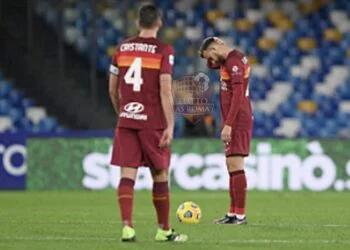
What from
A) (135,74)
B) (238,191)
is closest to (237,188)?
(238,191)

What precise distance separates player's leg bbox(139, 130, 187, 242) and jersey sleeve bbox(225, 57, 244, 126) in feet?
7.27

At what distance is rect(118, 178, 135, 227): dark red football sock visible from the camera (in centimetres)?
1002

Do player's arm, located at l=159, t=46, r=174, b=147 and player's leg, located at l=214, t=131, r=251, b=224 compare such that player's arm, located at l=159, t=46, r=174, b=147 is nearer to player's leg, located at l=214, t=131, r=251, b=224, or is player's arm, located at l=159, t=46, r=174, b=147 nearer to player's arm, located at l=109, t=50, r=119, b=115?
player's arm, located at l=109, t=50, r=119, b=115

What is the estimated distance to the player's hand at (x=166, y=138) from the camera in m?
10.1

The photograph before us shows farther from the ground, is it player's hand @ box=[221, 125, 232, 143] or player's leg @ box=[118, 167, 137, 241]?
player's hand @ box=[221, 125, 232, 143]

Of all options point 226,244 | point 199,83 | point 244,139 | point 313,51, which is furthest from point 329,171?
point 226,244

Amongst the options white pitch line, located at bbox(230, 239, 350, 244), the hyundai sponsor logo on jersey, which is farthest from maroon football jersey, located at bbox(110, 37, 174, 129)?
the hyundai sponsor logo on jersey

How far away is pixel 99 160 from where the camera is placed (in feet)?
67.7

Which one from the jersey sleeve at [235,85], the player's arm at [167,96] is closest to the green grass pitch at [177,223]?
the player's arm at [167,96]

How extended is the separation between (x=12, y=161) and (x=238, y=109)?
887 cm

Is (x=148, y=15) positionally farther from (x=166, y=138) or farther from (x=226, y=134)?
(x=226, y=134)

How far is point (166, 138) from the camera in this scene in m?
10.1

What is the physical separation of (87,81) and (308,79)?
15.6 ft

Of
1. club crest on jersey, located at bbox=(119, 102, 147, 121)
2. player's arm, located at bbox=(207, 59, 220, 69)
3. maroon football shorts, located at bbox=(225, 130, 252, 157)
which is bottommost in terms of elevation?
maroon football shorts, located at bbox=(225, 130, 252, 157)
